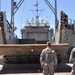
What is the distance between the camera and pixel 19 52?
1014cm

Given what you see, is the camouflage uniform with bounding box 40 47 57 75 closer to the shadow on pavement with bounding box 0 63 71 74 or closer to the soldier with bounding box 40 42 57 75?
the soldier with bounding box 40 42 57 75

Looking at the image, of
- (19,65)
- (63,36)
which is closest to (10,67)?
(19,65)

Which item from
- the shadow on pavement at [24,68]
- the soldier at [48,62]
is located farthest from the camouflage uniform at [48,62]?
the shadow on pavement at [24,68]

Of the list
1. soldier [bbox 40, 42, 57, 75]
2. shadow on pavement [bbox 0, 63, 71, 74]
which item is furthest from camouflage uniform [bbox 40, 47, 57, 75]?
shadow on pavement [bbox 0, 63, 71, 74]

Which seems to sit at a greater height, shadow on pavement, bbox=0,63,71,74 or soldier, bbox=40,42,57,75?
soldier, bbox=40,42,57,75

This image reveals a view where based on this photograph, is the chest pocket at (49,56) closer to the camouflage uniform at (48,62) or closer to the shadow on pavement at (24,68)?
the camouflage uniform at (48,62)

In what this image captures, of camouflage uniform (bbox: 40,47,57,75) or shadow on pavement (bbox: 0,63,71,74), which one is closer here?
camouflage uniform (bbox: 40,47,57,75)

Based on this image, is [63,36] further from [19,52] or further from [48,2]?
[48,2]

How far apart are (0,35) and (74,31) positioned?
16.2ft

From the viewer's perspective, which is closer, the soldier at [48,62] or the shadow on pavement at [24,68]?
the soldier at [48,62]

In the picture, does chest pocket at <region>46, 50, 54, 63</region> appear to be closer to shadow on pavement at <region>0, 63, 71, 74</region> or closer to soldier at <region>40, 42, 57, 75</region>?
soldier at <region>40, 42, 57, 75</region>

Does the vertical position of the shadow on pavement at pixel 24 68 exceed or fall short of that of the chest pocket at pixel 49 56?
it falls short

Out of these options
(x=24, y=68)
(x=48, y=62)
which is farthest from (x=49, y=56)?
(x=24, y=68)

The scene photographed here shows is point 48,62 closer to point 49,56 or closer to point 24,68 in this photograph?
point 49,56
